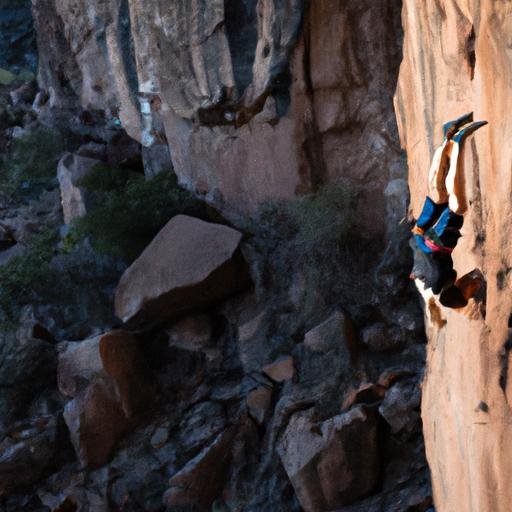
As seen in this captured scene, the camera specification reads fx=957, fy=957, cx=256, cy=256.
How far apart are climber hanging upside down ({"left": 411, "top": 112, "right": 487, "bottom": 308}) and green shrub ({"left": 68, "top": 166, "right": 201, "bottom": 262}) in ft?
18.9

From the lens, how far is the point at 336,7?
719cm

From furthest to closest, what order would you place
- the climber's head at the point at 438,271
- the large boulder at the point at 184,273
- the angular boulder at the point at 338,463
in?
the large boulder at the point at 184,273, the angular boulder at the point at 338,463, the climber's head at the point at 438,271

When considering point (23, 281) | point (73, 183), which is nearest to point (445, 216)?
point (23, 281)

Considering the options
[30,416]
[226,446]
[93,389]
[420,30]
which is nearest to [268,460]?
[226,446]

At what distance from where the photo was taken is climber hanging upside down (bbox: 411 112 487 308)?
10.7 feet

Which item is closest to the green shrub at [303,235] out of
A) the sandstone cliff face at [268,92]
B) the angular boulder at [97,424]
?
the sandstone cliff face at [268,92]

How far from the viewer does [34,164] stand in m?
13.5

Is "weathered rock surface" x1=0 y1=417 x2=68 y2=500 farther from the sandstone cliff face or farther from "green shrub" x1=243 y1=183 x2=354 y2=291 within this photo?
the sandstone cliff face

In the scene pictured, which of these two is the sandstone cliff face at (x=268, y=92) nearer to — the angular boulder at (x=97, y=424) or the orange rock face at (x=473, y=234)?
the angular boulder at (x=97, y=424)

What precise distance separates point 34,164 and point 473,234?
35.2 feet

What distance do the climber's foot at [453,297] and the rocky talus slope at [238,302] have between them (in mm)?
2735

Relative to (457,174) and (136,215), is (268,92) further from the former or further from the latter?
(457,174)

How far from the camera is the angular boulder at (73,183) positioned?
10883 millimetres

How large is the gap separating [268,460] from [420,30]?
3.85m
